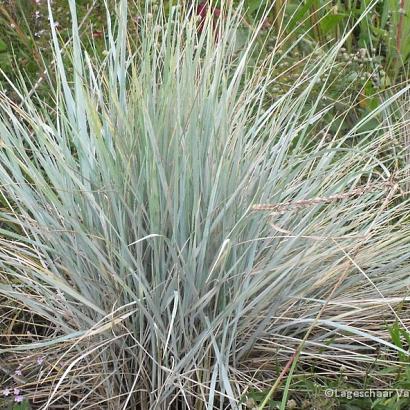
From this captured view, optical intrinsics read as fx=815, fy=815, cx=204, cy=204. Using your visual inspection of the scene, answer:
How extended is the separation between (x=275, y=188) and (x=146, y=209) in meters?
0.36

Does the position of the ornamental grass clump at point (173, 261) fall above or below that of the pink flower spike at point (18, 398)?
above

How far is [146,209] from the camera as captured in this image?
201 centimetres

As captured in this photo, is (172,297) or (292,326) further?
(292,326)

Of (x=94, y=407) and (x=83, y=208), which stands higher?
(x=83, y=208)

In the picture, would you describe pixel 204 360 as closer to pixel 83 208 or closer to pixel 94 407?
pixel 94 407

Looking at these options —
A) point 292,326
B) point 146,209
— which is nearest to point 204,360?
point 292,326

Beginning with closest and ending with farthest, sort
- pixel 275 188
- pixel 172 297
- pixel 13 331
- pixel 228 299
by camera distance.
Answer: pixel 172 297, pixel 228 299, pixel 275 188, pixel 13 331

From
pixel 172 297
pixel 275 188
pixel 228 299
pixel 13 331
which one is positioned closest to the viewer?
pixel 172 297

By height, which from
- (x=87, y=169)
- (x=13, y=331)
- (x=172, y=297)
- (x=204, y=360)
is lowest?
(x=13, y=331)

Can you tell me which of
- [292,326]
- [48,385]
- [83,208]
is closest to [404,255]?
[292,326]

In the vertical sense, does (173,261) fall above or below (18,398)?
above

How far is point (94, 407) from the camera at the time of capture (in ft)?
6.70

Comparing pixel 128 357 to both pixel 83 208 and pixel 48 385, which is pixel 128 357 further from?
pixel 83 208

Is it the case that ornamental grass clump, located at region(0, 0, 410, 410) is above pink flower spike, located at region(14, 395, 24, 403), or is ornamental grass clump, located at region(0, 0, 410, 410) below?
above
